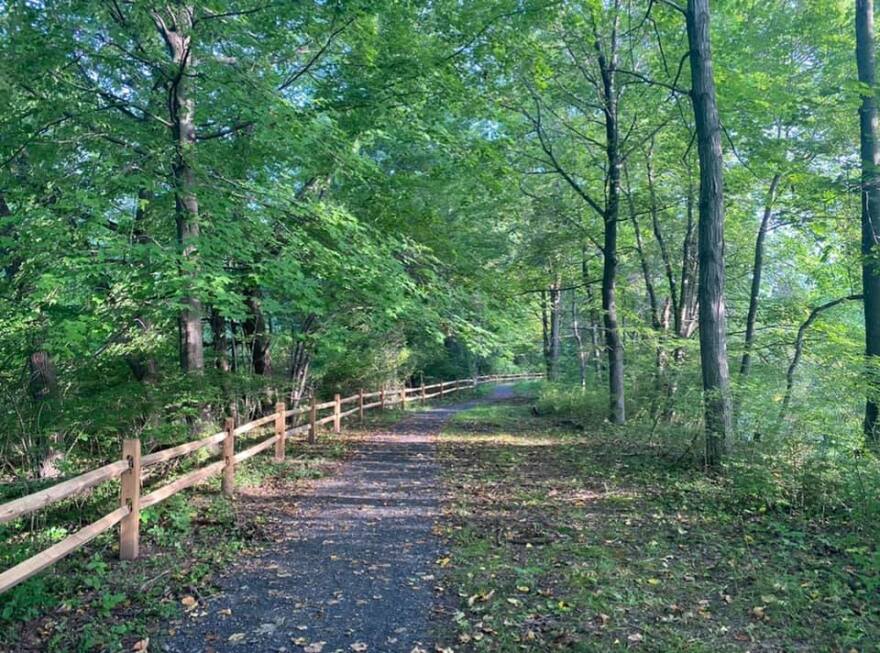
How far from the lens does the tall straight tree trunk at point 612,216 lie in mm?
12656

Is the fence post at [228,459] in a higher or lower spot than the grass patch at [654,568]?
higher

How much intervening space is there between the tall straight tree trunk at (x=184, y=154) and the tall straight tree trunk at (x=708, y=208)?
22.1ft

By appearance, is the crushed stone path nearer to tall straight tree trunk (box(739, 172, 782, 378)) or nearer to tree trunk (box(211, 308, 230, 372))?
tree trunk (box(211, 308, 230, 372))

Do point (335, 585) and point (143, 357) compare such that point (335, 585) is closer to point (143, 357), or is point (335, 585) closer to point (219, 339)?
point (143, 357)

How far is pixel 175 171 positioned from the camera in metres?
7.35

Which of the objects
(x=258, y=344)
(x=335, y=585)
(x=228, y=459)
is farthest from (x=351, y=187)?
(x=335, y=585)

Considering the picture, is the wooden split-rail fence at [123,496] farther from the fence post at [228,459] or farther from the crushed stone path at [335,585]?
the crushed stone path at [335,585]

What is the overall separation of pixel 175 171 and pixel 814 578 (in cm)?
804

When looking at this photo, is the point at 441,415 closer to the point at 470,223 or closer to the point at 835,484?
the point at 470,223

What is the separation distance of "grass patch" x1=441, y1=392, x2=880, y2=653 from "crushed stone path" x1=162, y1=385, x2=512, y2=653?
353mm


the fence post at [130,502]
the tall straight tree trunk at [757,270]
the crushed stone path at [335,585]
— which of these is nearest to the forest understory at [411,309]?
the fence post at [130,502]

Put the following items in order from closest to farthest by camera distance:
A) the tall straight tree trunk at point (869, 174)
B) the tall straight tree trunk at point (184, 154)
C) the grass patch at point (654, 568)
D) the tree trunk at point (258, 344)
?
1. the grass patch at point (654, 568)
2. the tall straight tree trunk at point (184, 154)
3. the tall straight tree trunk at point (869, 174)
4. the tree trunk at point (258, 344)

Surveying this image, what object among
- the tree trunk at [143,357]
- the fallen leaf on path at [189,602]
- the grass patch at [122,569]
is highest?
the tree trunk at [143,357]

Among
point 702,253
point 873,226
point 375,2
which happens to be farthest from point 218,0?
point 873,226
